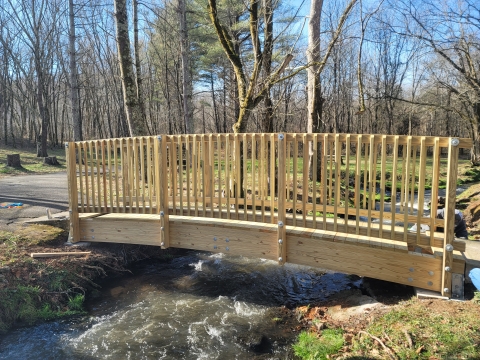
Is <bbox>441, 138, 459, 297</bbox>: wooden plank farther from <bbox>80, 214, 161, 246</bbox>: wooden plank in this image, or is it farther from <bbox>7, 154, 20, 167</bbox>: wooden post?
<bbox>7, 154, 20, 167</bbox>: wooden post

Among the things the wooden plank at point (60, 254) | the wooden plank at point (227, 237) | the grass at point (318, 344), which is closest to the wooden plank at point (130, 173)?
the wooden plank at point (227, 237)

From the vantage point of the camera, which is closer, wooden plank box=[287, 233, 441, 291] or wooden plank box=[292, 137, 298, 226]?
wooden plank box=[287, 233, 441, 291]

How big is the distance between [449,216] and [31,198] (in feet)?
31.4

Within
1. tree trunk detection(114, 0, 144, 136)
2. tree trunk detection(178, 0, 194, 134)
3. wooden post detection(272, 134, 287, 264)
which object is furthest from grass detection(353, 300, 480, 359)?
tree trunk detection(178, 0, 194, 134)

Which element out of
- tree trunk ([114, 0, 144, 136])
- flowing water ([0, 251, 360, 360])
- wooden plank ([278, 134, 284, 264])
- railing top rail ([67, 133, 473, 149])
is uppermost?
tree trunk ([114, 0, 144, 136])

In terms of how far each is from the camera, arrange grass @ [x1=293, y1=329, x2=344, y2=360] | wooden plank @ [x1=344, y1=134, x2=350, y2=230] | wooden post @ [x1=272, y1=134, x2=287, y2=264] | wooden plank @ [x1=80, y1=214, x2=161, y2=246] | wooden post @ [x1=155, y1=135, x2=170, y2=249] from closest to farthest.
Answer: grass @ [x1=293, y1=329, x2=344, y2=360], wooden plank @ [x1=344, y1=134, x2=350, y2=230], wooden post @ [x1=272, y1=134, x2=287, y2=264], wooden post @ [x1=155, y1=135, x2=170, y2=249], wooden plank @ [x1=80, y1=214, x2=161, y2=246]

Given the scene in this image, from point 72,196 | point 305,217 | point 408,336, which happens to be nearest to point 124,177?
point 72,196

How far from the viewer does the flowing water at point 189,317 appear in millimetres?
4340

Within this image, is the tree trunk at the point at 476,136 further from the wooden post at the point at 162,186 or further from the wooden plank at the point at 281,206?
the wooden post at the point at 162,186

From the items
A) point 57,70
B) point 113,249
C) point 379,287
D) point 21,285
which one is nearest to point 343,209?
point 379,287

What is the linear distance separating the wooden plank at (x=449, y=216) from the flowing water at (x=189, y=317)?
1758 millimetres

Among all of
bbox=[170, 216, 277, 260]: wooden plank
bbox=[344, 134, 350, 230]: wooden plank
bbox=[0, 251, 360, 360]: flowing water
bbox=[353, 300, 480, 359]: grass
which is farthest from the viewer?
bbox=[170, 216, 277, 260]: wooden plank

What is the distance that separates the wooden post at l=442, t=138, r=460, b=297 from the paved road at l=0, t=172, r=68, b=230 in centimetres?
739

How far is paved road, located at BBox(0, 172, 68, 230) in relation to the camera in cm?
746
